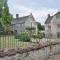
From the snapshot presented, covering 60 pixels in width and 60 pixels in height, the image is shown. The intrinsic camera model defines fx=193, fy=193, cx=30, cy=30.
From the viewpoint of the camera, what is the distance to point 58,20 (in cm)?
4506

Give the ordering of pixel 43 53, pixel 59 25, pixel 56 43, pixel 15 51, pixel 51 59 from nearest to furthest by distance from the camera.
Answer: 1. pixel 15 51
2. pixel 43 53
3. pixel 51 59
4. pixel 56 43
5. pixel 59 25

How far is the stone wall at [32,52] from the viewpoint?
6.71 metres

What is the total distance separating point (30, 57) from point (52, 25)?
1495 inches

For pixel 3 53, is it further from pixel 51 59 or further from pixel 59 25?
pixel 59 25

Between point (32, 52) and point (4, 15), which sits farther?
point (4, 15)

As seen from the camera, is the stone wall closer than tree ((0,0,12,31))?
Yes

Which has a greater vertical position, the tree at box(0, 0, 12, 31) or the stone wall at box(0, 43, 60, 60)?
the tree at box(0, 0, 12, 31)

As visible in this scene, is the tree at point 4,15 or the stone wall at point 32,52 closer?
the stone wall at point 32,52

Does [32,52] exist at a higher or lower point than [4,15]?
lower

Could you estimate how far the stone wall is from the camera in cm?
671

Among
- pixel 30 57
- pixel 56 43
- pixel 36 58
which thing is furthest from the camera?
pixel 56 43

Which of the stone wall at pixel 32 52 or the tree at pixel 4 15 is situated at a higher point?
the tree at pixel 4 15

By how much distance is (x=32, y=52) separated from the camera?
8.48m

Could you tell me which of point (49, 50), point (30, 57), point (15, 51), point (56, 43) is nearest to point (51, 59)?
point (49, 50)
